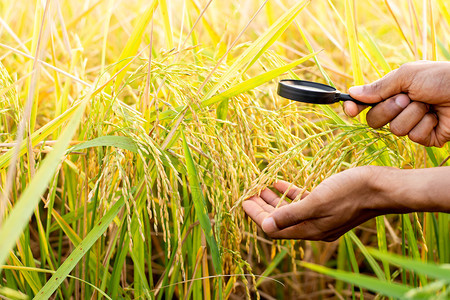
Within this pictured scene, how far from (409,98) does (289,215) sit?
0.58 m

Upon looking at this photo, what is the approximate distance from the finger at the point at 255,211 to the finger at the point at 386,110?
44 cm

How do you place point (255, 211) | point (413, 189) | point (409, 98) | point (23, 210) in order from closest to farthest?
point (23, 210) < point (413, 189) < point (255, 211) < point (409, 98)

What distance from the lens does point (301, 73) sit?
9.31 feet

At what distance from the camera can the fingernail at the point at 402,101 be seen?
150 centimetres

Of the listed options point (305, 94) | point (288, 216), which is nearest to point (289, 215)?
point (288, 216)

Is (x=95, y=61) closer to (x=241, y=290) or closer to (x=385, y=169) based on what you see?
(x=241, y=290)

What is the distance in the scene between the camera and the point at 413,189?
3.99 feet

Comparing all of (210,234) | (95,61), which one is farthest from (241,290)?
(95,61)

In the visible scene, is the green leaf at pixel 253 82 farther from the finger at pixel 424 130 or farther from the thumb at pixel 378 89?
the finger at pixel 424 130

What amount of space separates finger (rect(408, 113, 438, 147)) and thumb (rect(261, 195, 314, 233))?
484mm

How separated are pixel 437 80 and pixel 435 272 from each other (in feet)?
3.16

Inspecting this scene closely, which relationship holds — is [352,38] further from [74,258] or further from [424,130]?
[74,258]

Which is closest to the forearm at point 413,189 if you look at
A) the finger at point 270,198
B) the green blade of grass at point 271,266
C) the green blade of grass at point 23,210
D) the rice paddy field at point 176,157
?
the rice paddy field at point 176,157

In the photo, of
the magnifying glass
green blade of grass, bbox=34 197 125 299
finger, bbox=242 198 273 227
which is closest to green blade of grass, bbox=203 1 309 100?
the magnifying glass
